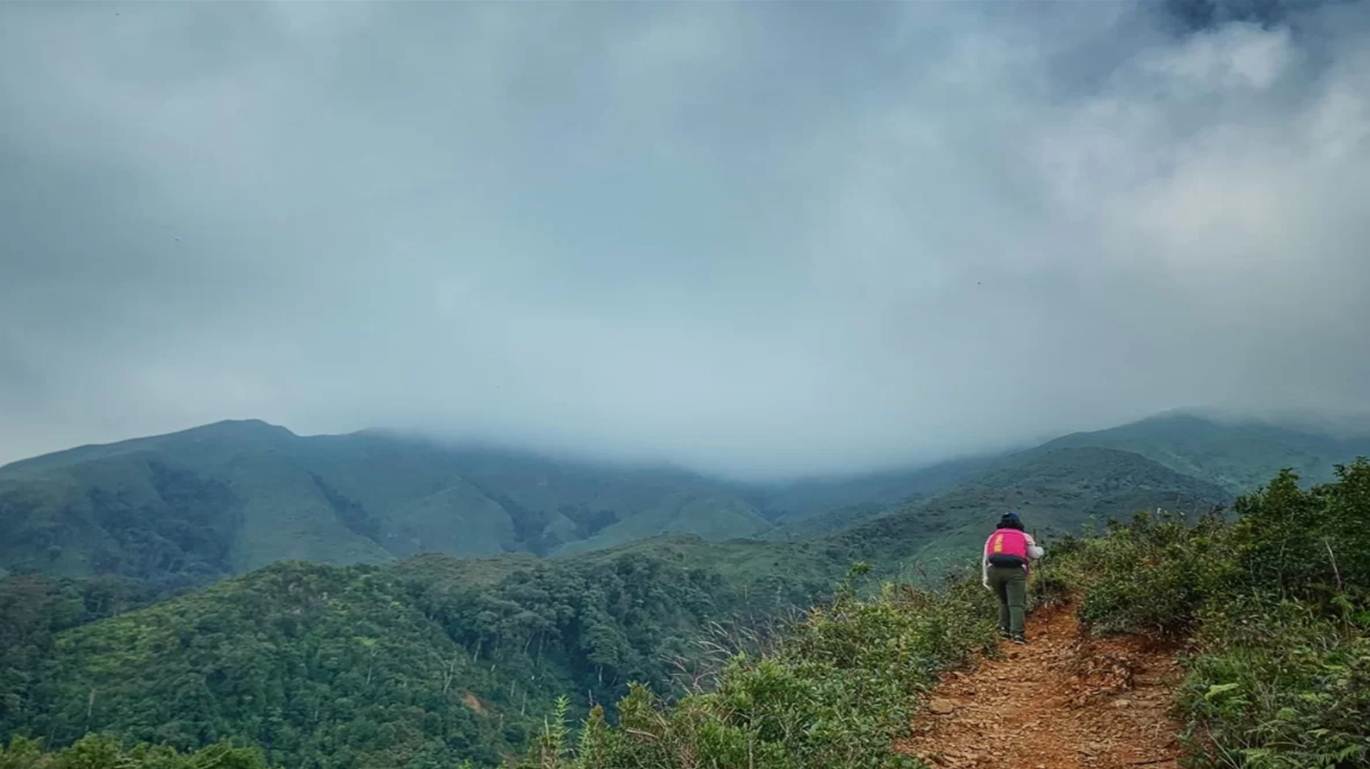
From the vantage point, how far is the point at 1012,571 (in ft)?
30.4

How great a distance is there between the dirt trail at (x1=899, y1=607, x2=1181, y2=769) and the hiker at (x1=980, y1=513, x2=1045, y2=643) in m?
0.76

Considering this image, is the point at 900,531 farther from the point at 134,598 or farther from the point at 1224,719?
the point at 1224,719

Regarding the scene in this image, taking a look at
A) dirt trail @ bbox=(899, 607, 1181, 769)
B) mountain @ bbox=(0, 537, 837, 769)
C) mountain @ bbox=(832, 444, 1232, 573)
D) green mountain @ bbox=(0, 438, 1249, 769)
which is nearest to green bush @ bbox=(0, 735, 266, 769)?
dirt trail @ bbox=(899, 607, 1181, 769)

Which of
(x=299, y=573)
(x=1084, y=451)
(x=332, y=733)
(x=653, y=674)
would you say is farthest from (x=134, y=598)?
(x=1084, y=451)

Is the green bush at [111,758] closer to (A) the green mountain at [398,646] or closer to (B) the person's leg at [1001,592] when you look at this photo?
(B) the person's leg at [1001,592]

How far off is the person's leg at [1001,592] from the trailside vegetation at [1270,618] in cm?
107

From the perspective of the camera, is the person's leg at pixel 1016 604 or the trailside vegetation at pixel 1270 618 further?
the person's leg at pixel 1016 604

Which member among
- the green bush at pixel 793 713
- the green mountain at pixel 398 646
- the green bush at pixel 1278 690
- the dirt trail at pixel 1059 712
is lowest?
the green mountain at pixel 398 646

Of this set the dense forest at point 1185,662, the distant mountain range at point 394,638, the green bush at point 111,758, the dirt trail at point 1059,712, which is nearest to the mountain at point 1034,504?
the distant mountain range at point 394,638

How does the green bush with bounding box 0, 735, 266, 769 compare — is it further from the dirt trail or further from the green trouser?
the green trouser

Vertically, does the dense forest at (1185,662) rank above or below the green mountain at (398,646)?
above

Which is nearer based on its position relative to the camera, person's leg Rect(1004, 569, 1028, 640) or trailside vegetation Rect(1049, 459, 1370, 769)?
trailside vegetation Rect(1049, 459, 1370, 769)

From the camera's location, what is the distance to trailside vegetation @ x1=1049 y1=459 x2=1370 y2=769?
402 cm

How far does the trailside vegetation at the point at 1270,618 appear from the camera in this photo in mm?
4020
